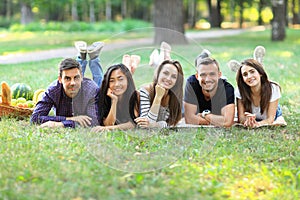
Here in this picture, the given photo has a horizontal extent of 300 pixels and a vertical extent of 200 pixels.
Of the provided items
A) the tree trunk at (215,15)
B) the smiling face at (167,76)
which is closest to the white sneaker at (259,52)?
the smiling face at (167,76)

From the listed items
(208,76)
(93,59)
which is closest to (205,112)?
(208,76)

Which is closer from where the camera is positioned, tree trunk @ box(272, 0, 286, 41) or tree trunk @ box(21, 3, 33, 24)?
tree trunk @ box(272, 0, 286, 41)

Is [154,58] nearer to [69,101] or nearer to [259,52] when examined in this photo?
[69,101]

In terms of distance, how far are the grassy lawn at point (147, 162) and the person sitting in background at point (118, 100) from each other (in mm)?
141

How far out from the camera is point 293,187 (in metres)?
3.74

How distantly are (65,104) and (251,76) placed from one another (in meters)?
1.90

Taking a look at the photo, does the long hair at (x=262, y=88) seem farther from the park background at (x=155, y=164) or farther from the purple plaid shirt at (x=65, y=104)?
the purple plaid shirt at (x=65, y=104)

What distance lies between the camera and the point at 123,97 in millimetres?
5047

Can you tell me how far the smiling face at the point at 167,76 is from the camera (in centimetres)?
498

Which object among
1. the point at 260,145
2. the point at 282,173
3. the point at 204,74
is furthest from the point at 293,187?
the point at 204,74

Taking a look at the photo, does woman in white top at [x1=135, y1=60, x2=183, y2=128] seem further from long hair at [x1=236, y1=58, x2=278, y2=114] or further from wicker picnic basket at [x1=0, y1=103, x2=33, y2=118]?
wicker picnic basket at [x1=0, y1=103, x2=33, y2=118]

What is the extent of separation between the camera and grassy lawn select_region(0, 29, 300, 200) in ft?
11.8

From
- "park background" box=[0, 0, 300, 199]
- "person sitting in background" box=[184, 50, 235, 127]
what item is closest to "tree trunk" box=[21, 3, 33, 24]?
"park background" box=[0, 0, 300, 199]

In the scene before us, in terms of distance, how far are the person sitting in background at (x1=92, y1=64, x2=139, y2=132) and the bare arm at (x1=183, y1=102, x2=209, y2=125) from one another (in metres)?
0.56
